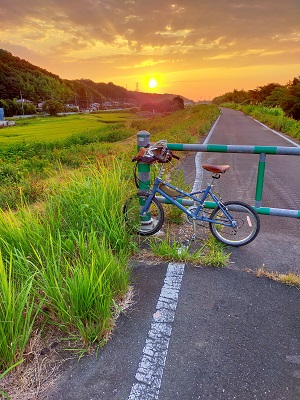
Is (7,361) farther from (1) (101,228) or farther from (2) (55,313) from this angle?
(1) (101,228)

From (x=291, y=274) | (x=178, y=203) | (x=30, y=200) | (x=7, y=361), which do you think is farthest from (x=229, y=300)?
(x=30, y=200)

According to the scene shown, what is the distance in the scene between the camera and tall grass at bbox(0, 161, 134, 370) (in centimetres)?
193

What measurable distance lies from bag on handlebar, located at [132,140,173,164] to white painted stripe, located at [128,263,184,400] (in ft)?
4.22

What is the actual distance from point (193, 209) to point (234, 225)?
0.52 m

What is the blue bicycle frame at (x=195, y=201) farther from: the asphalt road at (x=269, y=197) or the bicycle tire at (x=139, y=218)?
the asphalt road at (x=269, y=197)

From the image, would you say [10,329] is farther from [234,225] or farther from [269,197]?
[269,197]

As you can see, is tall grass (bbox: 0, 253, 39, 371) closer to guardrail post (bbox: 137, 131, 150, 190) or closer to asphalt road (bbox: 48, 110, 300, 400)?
asphalt road (bbox: 48, 110, 300, 400)

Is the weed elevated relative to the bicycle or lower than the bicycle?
lower

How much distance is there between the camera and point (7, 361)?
5.80 feet

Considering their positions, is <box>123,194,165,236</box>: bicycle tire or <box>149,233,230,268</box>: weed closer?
<box>149,233,230,268</box>: weed

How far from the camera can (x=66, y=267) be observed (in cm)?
218

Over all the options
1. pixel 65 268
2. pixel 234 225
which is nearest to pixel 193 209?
pixel 234 225

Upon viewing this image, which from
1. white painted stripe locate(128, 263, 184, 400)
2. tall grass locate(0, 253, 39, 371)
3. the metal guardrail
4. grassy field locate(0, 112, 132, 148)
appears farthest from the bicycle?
grassy field locate(0, 112, 132, 148)

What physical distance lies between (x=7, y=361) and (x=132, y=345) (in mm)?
813
